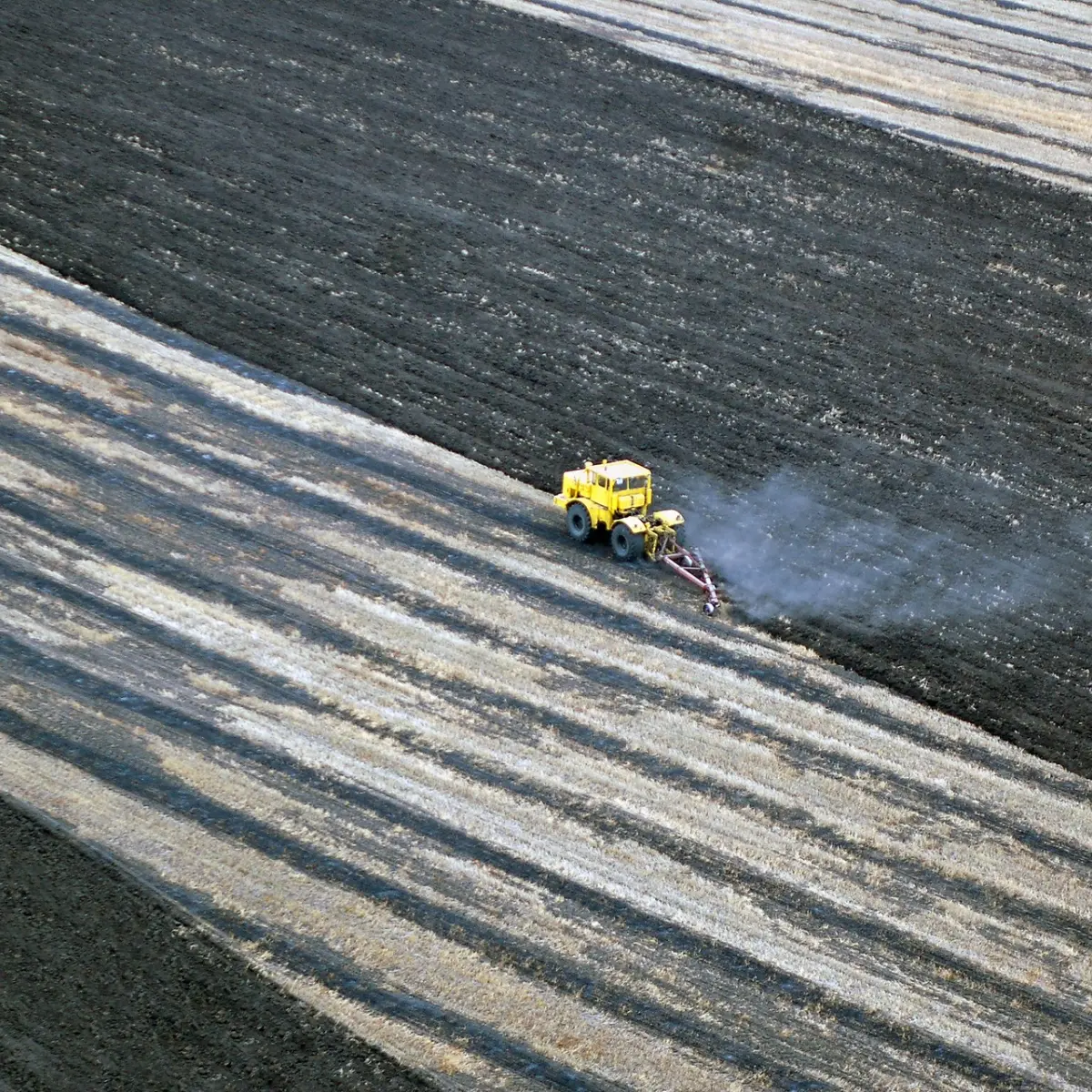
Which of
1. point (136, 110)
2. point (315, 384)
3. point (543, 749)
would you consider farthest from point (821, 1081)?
point (136, 110)

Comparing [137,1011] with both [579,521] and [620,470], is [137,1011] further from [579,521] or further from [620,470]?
[620,470]

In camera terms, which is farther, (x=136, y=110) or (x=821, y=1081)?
(x=136, y=110)

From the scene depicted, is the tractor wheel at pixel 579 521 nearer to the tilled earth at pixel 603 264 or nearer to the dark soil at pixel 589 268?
the dark soil at pixel 589 268

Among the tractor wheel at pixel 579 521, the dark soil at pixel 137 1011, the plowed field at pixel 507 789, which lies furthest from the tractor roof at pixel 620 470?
the dark soil at pixel 137 1011

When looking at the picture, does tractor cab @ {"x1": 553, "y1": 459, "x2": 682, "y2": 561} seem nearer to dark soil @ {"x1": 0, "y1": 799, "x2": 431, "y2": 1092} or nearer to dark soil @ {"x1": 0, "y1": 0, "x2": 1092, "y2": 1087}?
dark soil @ {"x1": 0, "y1": 0, "x2": 1092, "y2": 1087}

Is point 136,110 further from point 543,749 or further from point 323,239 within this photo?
point 543,749
